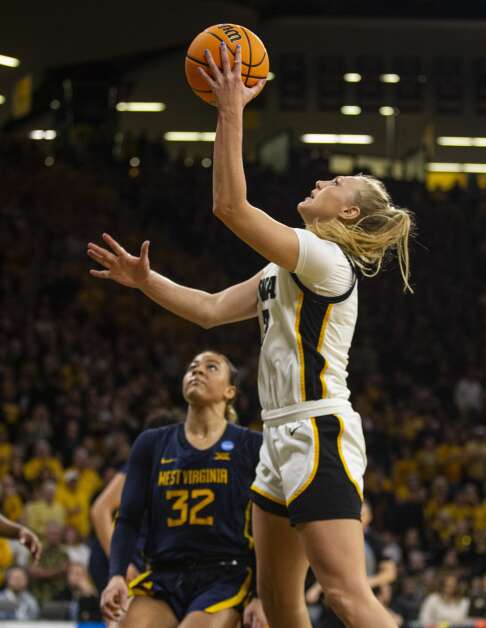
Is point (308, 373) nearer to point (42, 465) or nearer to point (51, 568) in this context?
point (51, 568)

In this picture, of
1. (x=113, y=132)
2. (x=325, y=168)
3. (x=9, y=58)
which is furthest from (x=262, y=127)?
(x=9, y=58)

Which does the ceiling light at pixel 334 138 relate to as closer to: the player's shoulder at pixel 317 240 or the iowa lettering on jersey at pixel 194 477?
the iowa lettering on jersey at pixel 194 477

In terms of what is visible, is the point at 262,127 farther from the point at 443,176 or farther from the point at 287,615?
the point at 287,615

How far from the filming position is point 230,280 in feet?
68.9

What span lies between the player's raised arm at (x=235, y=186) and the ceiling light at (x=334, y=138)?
79.6ft

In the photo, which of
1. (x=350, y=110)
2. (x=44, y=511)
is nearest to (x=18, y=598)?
(x=44, y=511)

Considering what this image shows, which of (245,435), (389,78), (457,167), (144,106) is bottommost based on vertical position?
(245,435)

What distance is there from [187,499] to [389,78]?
23388 mm

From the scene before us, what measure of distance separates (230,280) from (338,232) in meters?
17.0

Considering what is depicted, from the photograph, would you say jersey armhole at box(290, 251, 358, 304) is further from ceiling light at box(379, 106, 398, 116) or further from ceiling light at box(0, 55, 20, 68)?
ceiling light at box(379, 106, 398, 116)

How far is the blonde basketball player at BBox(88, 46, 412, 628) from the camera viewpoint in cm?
363

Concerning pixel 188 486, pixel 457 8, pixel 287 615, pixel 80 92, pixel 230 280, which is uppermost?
pixel 457 8

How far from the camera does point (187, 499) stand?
498cm

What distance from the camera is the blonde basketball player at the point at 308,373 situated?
143 inches
